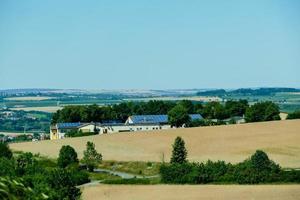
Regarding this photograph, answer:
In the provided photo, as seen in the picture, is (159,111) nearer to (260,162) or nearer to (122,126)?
(122,126)

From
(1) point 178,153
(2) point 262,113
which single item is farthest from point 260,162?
(2) point 262,113

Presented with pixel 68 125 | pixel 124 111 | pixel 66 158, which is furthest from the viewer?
pixel 124 111

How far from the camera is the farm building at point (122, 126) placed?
10900 cm

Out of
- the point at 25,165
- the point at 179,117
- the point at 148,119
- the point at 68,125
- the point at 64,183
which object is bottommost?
the point at 68,125

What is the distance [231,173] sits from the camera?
48.4 meters

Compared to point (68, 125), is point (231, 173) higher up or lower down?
higher up

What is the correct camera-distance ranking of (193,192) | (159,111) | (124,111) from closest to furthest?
1. (193,192)
2. (124,111)
3. (159,111)

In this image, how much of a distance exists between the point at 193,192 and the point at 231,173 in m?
6.63

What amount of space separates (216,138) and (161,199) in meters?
40.0

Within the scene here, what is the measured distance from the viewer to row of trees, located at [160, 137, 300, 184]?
153 feet

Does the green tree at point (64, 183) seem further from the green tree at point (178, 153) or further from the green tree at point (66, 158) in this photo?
the green tree at point (66, 158)

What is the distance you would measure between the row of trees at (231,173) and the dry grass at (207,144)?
7877 mm

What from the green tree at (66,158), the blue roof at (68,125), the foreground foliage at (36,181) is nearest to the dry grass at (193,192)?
the foreground foliage at (36,181)

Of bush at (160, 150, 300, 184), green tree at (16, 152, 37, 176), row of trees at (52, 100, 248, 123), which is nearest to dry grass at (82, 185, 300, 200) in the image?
bush at (160, 150, 300, 184)
